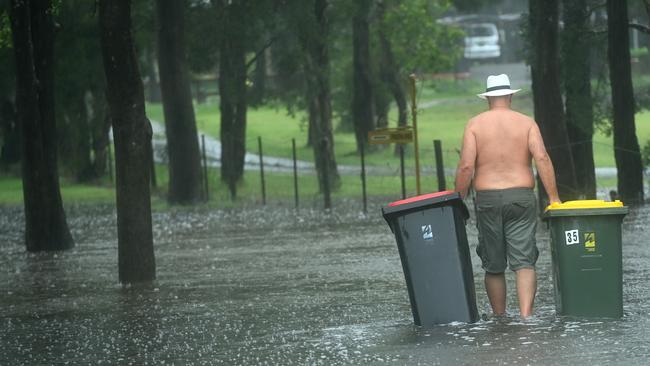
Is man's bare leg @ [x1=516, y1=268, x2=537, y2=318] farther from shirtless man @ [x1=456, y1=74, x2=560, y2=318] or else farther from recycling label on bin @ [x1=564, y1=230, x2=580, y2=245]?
recycling label on bin @ [x1=564, y1=230, x2=580, y2=245]

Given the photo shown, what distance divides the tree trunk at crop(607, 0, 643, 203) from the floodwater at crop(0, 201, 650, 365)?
3.69 m

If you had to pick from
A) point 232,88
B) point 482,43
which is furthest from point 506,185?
point 482,43

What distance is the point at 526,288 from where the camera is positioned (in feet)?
40.1

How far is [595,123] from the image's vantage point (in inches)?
1205

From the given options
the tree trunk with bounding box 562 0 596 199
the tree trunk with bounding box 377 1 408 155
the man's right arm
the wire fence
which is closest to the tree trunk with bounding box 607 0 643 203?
the wire fence

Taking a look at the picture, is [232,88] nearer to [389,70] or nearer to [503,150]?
[389,70]

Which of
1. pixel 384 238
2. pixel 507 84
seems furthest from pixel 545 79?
pixel 507 84

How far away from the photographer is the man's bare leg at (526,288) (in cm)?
1218

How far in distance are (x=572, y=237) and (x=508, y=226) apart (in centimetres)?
57

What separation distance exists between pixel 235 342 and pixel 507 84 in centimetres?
293

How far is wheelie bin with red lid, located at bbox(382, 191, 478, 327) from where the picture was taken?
1198cm

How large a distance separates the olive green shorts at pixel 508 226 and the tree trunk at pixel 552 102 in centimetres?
1467

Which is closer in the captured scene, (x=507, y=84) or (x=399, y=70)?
(x=507, y=84)

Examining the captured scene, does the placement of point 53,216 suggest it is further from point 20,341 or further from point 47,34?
point 20,341
